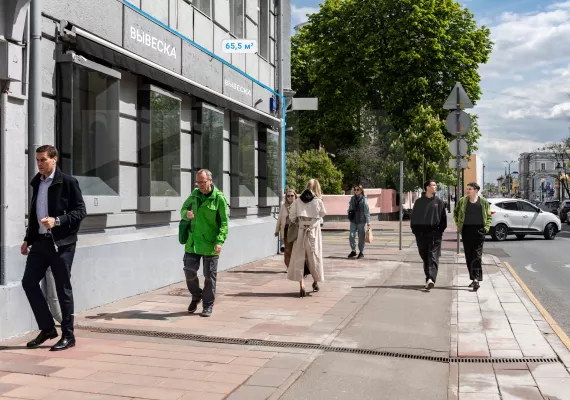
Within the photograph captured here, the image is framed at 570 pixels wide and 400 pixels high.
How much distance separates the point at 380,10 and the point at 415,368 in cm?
3365

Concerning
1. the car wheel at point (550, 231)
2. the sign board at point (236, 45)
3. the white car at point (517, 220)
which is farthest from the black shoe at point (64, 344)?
the car wheel at point (550, 231)

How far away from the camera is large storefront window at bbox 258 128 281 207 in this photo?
16.2m

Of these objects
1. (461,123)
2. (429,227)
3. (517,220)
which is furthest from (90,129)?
(517,220)

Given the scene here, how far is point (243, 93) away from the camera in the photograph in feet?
47.9

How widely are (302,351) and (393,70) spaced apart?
32.4 metres

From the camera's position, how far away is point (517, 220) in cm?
2355

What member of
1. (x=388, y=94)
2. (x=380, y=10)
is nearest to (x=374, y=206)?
(x=388, y=94)

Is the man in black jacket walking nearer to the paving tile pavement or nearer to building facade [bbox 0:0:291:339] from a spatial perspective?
the paving tile pavement

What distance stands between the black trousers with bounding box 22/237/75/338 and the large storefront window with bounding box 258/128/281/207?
989cm

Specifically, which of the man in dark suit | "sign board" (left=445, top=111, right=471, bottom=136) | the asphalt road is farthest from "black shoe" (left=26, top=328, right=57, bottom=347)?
"sign board" (left=445, top=111, right=471, bottom=136)

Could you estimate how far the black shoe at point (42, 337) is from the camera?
6.13 meters

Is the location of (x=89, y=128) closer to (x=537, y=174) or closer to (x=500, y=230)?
(x=500, y=230)

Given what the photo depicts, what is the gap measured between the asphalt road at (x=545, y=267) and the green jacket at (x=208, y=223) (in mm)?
4000

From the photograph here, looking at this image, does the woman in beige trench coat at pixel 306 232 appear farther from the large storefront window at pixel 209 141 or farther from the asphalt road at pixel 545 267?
the asphalt road at pixel 545 267
